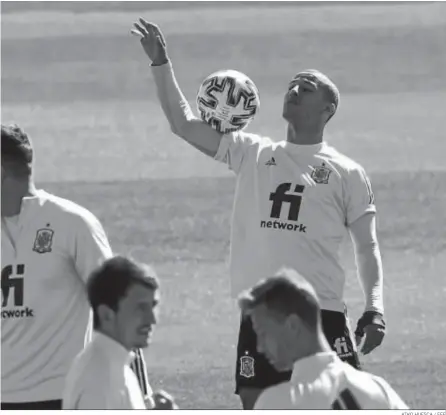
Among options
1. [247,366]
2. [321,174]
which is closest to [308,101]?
[321,174]

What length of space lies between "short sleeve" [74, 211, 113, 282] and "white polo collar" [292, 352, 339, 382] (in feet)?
4.68

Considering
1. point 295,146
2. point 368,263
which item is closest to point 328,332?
point 368,263

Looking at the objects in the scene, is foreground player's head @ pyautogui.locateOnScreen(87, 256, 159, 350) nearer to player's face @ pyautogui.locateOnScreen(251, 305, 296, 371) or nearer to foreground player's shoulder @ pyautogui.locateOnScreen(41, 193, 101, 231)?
player's face @ pyautogui.locateOnScreen(251, 305, 296, 371)

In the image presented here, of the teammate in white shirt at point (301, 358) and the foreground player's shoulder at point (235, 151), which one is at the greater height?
the foreground player's shoulder at point (235, 151)

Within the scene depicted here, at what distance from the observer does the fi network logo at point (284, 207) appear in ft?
20.0

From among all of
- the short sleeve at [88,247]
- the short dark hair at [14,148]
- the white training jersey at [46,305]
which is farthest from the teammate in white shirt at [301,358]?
the short dark hair at [14,148]

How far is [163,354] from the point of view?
922 cm

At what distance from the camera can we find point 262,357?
6.07 meters

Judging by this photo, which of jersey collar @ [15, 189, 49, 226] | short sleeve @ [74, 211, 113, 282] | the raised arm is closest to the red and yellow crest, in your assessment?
the raised arm

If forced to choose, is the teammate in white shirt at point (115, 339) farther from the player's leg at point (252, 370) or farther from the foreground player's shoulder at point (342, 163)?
the foreground player's shoulder at point (342, 163)

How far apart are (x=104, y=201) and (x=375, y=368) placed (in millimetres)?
5633

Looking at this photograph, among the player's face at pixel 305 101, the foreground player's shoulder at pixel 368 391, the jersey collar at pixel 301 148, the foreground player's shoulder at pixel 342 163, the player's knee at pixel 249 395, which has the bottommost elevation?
the player's knee at pixel 249 395

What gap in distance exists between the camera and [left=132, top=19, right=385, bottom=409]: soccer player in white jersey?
6074 millimetres

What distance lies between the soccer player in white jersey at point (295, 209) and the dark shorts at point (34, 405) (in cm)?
100
